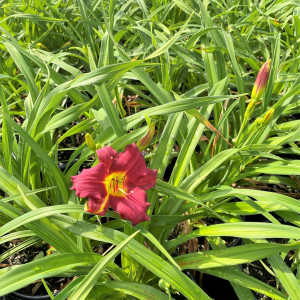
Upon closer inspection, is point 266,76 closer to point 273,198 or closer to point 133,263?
point 273,198

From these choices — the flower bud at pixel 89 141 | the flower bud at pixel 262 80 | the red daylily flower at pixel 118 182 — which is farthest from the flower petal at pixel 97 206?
the flower bud at pixel 262 80

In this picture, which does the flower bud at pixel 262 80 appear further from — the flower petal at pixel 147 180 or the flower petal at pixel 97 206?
the flower petal at pixel 97 206

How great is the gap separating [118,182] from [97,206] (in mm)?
90

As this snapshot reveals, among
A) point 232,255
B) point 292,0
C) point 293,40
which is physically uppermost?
point 292,0

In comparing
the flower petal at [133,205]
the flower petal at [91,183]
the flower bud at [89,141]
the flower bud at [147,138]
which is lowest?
the flower petal at [133,205]

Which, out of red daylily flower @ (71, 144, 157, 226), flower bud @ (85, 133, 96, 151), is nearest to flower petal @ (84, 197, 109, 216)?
red daylily flower @ (71, 144, 157, 226)

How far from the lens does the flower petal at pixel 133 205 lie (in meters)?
0.78

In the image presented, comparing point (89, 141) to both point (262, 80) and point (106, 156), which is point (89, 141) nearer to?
point (106, 156)

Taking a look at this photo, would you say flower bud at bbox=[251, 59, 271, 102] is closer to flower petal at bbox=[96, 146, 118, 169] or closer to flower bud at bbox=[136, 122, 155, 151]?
flower bud at bbox=[136, 122, 155, 151]

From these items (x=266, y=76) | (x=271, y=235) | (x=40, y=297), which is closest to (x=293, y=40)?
(x=266, y=76)

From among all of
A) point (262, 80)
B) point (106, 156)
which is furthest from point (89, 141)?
point (262, 80)

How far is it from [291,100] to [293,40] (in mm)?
513

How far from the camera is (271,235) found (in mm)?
789

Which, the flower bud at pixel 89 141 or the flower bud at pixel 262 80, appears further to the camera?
the flower bud at pixel 262 80
